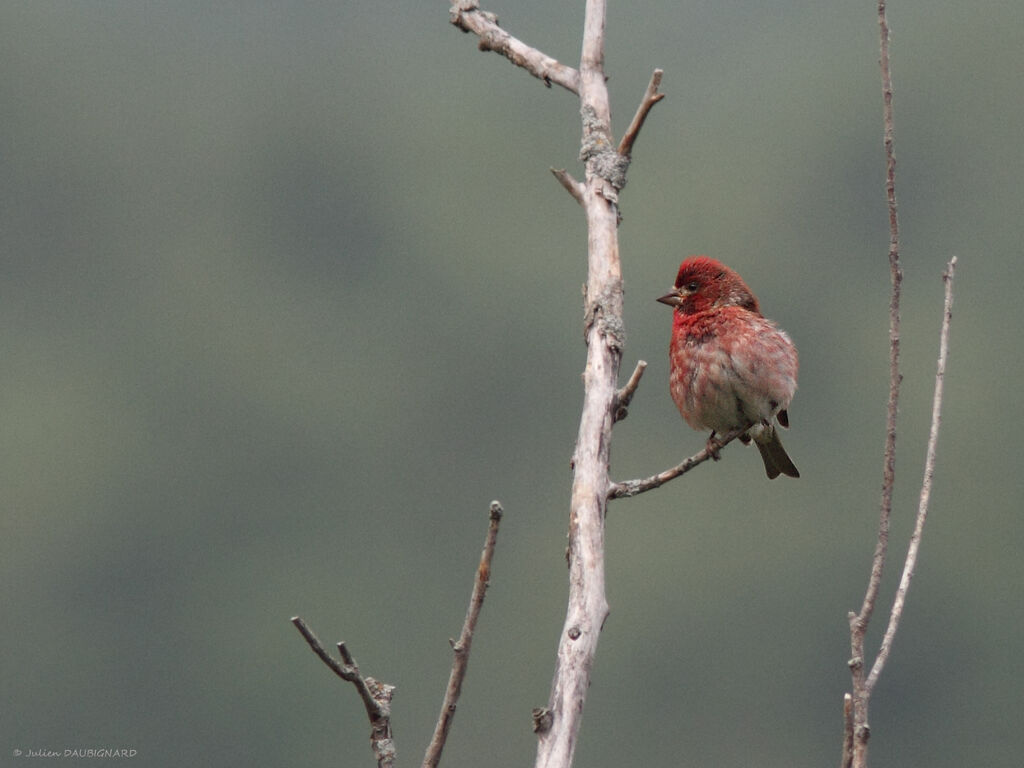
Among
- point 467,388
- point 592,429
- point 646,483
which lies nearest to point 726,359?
point 646,483

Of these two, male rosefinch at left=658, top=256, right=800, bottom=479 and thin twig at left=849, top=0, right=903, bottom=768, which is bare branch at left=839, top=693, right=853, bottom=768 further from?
male rosefinch at left=658, top=256, right=800, bottom=479

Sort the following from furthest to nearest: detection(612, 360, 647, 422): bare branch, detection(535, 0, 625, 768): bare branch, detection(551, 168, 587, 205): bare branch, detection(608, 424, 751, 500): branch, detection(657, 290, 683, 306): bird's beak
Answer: detection(657, 290, 683, 306): bird's beak
detection(551, 168, 587, 205): bare branch
detection(608, 424, 751, 500): branch
detection(612, 360, 647, 422): bare branch
detection(535, 0, 625, 768): bare branch

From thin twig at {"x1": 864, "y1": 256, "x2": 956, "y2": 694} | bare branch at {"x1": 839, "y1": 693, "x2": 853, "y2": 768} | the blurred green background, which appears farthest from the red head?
the blurred green background

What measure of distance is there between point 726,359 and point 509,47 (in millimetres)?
2517

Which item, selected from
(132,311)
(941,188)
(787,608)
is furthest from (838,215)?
(132,311)

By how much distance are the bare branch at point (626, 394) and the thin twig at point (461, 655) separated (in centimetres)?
110

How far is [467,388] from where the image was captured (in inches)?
5094

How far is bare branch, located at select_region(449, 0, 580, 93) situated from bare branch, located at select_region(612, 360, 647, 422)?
1.19 m

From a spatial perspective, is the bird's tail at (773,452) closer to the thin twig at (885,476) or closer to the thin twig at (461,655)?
the thin twig at (885,476)

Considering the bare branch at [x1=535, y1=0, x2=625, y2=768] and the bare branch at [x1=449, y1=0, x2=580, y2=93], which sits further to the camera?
the bare branch at [x1=449, y1=0, x2=580, y2=93]

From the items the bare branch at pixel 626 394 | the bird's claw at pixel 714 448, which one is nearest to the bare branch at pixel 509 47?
the bare branch at pixel 626 394

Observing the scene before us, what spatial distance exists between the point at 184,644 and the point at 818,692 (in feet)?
127

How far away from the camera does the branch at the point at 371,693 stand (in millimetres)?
4203

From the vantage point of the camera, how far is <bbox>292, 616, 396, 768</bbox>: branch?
420 cm
